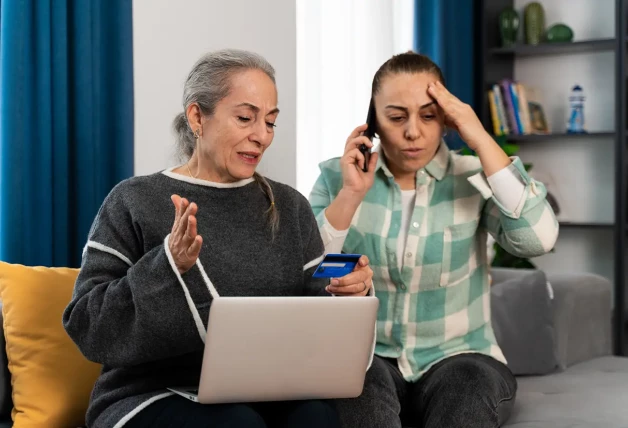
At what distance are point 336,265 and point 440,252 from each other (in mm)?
480

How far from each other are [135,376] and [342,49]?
87.7 inches

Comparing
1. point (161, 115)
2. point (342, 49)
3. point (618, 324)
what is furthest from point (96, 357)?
point (618, 324)

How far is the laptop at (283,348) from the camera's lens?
147 cm

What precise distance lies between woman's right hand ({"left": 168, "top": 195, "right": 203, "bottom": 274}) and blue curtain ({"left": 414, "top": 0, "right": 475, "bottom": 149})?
8.02 ft

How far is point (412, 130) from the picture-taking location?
2.06 meters

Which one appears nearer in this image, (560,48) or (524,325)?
(524,325)

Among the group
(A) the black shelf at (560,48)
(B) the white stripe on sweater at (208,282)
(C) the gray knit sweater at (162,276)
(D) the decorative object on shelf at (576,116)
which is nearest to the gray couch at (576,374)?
(C) the gray knit sweater at (162,276)

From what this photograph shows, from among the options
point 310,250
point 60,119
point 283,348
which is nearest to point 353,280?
point 310,250

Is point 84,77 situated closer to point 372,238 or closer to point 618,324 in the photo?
point 372,238

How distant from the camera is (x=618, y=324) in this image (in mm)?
4191

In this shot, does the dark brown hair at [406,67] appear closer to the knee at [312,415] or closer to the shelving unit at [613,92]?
the knee at [312,415]

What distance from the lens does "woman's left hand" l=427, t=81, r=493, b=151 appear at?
2076mm

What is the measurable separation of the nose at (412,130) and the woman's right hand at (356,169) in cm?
10

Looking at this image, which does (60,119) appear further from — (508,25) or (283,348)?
(508,25)
